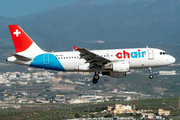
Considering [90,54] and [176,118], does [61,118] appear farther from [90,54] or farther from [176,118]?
[90,54]

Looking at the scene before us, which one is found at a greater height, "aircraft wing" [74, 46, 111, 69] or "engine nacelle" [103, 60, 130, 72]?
"aircraft wing" [74, 46, 111, 69]

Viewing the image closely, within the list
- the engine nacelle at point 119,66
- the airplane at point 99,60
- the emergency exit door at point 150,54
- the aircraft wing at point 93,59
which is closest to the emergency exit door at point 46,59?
the airplane at point 99,60

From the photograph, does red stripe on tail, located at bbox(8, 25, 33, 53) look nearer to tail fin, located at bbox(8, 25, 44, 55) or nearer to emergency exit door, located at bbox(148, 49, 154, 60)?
tail fin, located at bbox(8, 25, 44, 55)

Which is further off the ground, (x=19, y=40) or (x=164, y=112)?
(x=19, y=40)

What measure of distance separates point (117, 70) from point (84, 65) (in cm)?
547

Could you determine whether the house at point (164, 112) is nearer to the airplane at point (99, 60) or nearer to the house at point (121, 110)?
the house at point (121, 110)

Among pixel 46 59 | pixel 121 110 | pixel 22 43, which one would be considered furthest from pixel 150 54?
pixel 121 110

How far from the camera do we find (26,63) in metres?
59.2

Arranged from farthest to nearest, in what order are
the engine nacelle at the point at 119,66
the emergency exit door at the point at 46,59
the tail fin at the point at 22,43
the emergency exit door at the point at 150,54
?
the tail fin at the point at 22,43, the emergency exit door at the point at 46,59, the emergency exit door at the point at 150,54, the engine nacelle at the point at 119,66

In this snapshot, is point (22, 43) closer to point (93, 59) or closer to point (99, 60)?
point (93, 59)

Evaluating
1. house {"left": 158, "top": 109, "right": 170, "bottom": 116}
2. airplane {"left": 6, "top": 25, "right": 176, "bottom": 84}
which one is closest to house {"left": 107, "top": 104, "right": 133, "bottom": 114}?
house {"left": 158, "top": 109, "right": 170, "bottom": 116}

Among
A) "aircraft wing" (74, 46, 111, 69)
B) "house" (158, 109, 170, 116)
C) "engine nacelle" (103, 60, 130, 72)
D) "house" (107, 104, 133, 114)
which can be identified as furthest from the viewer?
"house" (107, 104, 133, 114)

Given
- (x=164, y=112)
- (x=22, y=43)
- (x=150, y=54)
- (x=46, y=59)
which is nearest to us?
(x=150, y=54)

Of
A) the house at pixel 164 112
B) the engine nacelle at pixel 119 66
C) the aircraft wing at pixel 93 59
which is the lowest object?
the house at pixel 164 112
